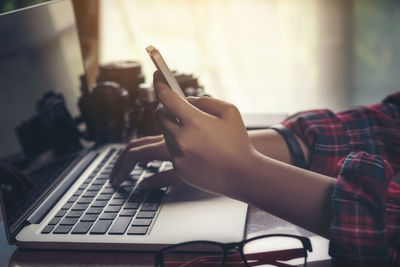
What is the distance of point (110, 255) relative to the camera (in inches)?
23.6

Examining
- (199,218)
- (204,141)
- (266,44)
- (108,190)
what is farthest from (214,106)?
(266,44)

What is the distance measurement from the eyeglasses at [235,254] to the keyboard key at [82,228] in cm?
12

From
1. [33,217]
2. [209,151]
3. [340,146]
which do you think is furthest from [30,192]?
[340,146]

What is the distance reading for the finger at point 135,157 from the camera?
777 millimetres

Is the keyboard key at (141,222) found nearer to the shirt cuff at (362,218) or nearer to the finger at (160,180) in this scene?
the finger at (160,180)

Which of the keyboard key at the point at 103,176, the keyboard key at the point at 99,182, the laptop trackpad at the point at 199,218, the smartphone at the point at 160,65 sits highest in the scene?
the smartphone at the point at 160,65

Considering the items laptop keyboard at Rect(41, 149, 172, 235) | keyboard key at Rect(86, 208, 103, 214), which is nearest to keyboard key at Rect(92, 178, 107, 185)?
laptop keyboard at Rect(41, 149, 172, 235)

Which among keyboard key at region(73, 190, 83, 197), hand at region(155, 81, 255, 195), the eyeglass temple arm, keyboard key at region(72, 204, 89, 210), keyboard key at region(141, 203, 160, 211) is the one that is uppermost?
hand at region(155, 81, 255, 195)

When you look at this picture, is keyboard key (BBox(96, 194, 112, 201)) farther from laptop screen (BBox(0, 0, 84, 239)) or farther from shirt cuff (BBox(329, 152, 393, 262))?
shirt cuff (BBox(329, 152, 393, 262))

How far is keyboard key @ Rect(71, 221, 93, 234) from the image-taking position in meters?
0.63

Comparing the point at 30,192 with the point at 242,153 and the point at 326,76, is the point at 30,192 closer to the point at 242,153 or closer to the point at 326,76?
the point at 242,153

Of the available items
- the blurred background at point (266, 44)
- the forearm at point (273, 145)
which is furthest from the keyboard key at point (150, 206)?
the blurred background at point (266, 44)

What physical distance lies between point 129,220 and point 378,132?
0.48 m

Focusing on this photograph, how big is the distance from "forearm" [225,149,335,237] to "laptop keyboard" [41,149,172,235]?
0.15m
